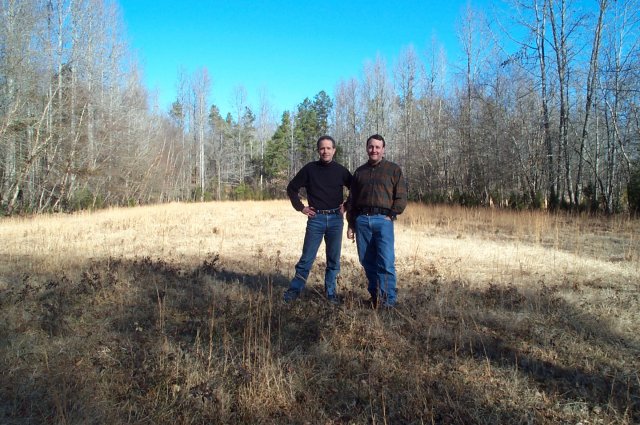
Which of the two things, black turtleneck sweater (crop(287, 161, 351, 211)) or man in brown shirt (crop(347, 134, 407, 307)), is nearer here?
man in brown shirt (crop(347, 134, 407, 307))

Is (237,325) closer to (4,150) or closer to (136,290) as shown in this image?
(136,290)

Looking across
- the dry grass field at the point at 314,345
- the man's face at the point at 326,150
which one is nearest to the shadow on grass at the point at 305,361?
the dry grass field at the point at 314,345

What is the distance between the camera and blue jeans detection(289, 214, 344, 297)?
455cm

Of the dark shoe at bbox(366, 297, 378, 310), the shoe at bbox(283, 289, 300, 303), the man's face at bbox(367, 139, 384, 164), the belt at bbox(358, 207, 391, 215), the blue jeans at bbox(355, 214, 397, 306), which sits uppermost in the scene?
the man's face at bbox(367, 139, 384, 164)

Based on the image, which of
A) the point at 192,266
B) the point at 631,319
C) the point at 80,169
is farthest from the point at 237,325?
the point at 80,169

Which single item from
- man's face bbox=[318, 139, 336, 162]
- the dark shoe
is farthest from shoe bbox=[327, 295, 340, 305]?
man's face bbox=[318, 139, 336, 162]

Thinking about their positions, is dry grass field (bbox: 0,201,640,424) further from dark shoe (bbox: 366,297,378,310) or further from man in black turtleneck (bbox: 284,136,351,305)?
man in black turtleneck (bbox: 284,136,351,305)

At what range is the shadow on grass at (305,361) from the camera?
8.43 ft

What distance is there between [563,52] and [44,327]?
57.9 ft

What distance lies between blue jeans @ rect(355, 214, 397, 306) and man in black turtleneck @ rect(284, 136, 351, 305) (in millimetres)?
290

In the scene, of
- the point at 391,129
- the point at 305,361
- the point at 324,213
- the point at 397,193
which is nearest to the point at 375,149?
the point at 397,193

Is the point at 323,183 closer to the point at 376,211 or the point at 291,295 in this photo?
the point at 376,211

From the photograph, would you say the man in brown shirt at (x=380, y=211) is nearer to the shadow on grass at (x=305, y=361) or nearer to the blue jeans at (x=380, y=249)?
the blue jeans at (x=380, y=249)

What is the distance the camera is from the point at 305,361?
3170mm
